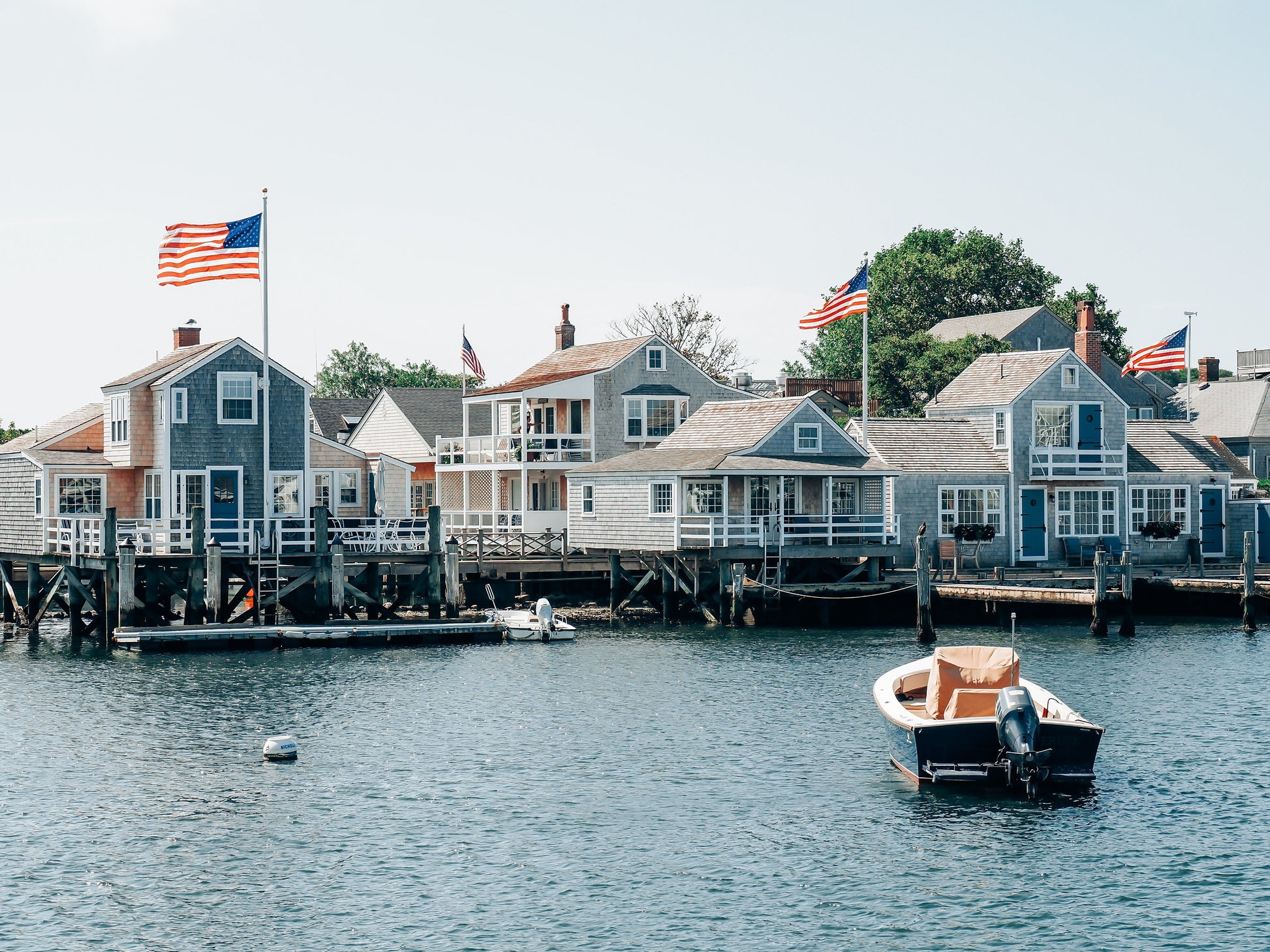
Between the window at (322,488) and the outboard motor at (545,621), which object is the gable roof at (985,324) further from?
the outboard motor at (545,621)

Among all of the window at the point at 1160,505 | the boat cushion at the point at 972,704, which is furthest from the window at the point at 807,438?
the boat cushion at the point at 972,704

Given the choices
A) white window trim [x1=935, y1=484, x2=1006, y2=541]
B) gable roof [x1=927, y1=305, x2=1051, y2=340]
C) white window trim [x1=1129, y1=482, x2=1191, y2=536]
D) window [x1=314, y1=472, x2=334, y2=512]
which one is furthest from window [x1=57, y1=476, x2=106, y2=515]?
gable roof [x1=927, y1=305, x2=1051, y2=340]

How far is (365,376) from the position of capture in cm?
12244

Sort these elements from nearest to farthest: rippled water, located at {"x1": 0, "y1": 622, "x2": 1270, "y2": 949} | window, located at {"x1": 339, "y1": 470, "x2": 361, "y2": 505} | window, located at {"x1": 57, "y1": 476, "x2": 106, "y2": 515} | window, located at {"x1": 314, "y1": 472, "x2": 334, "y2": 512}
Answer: rippled water, located at {"x1": 0, "y1": 622, "x2": 1270, "y2": 949} → window, located at {"x1": 57, "y1": 476, "x2": 106, "y2": 515} → window, located at {"x1": 314, "y1": 472, "x2": 334, "y2": 512} → window, located at {"x1": 339, "y1": 470, "x2": 361, "y2": 505}

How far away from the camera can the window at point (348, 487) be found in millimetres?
56531

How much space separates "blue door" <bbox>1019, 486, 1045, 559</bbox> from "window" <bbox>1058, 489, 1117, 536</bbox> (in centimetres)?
95

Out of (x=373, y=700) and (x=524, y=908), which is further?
(x=373, y=700)

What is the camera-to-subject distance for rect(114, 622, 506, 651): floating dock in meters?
43.8

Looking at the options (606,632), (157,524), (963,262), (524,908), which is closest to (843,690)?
(606,632)

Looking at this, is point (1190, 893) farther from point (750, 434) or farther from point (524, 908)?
point (750, 434)

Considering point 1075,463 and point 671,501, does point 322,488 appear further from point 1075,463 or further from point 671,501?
point 1075,463

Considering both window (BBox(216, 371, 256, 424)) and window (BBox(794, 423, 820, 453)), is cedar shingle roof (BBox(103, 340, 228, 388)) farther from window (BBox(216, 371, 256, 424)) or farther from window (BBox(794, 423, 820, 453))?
window (BBox(794, 423, 820, 453))

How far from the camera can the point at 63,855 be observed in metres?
24.2

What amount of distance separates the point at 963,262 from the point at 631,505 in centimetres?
6571
